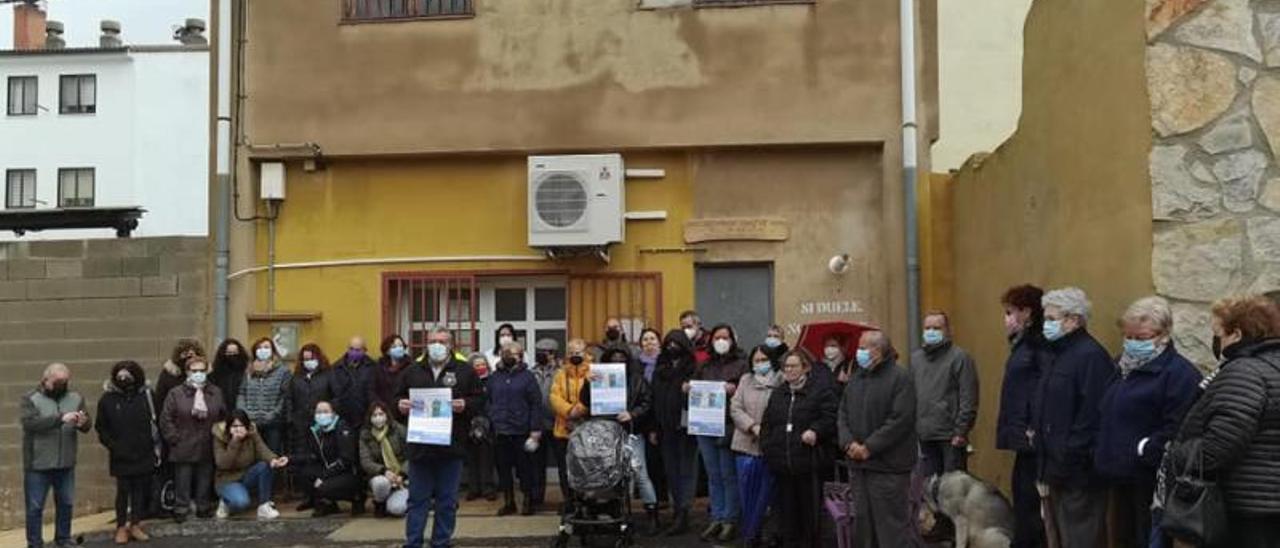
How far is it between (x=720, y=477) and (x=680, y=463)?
0.49 metres

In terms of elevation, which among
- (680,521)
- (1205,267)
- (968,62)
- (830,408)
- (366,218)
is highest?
(968,62)

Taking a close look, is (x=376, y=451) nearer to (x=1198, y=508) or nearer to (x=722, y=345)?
(x=722, y=345)

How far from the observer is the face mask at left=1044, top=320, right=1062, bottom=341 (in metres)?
6.97

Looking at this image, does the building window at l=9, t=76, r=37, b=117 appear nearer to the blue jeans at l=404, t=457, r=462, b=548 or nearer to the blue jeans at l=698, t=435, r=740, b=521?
the blue jeans at l=404, t=457, r=462, b=548

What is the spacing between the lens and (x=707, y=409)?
385 inches

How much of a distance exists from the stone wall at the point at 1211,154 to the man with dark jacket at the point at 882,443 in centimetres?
203

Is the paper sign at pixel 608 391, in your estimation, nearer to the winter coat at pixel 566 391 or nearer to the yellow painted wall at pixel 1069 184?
the winter coat at pixel 566 391

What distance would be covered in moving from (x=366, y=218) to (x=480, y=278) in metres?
1.40

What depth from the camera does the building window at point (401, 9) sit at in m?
12.8

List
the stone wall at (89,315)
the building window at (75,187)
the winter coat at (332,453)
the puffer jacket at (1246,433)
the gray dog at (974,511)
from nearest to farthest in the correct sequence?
the puffer jacket at (1246,433)
the gray dog at (974,511)
the winter coat at (332,453)
the stone wall at (89,315)
the building window at (75,187)

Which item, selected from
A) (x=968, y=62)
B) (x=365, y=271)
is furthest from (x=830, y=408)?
(x=968, y=62)

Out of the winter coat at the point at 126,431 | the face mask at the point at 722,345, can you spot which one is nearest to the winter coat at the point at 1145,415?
the face mask at the point at 722,345

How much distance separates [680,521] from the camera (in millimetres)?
10227

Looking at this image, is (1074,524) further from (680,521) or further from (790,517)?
(680,521)
